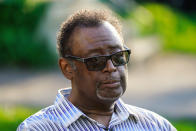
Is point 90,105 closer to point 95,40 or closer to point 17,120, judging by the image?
point 95,40

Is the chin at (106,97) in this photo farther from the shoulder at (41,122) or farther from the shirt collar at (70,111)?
the shoulder at (41,122)

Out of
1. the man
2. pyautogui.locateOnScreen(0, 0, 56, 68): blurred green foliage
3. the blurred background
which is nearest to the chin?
the man

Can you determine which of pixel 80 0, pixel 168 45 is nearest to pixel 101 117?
pixel 80 0

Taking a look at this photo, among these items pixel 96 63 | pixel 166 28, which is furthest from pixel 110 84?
pixel 166 28

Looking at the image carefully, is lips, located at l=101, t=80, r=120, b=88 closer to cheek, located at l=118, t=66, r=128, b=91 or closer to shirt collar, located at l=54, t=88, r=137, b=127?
cheek, located at l=118, t=66, r=128, b=91

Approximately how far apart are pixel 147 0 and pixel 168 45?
5.52m

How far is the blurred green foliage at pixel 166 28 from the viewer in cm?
1516

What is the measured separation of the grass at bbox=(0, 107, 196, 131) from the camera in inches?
311

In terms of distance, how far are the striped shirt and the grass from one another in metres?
4.22

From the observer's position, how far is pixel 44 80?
39.9ft

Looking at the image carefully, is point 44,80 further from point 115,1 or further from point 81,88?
point 81,88

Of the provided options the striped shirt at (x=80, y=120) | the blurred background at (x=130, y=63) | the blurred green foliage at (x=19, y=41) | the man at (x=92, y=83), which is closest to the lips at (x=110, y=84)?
the man at (x=92, y=83)

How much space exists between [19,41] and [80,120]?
33.4ft

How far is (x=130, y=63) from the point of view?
13414 millimetres
